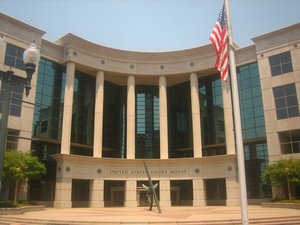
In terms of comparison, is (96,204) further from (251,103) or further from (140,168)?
(251,103)

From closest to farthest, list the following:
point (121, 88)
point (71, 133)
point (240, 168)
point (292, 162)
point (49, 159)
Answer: point (240, 168)
point (292, 162)
point (49, 159)
point (71, 133)
point (121, 88)

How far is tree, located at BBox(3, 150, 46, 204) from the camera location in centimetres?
2995

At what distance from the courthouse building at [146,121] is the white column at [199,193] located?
0.13 m

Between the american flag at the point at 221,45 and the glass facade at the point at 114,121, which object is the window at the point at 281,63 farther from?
the american flag at the point at 221,45

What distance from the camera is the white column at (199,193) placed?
4041 cm

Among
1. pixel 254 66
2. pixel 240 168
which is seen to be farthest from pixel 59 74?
pixel 240 168

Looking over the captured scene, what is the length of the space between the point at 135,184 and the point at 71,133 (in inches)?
452

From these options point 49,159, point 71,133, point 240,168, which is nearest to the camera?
point 240,168

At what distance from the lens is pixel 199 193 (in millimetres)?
40750

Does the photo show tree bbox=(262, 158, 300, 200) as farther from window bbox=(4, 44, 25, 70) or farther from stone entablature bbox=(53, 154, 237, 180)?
window bbox=(4, 44, 25, 70)

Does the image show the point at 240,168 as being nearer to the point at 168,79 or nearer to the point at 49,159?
the point at 49,159

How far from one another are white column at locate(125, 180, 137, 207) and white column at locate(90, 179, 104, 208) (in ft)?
10.9

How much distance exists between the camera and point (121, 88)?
5225 cm

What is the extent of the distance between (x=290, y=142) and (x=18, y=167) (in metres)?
31.2
